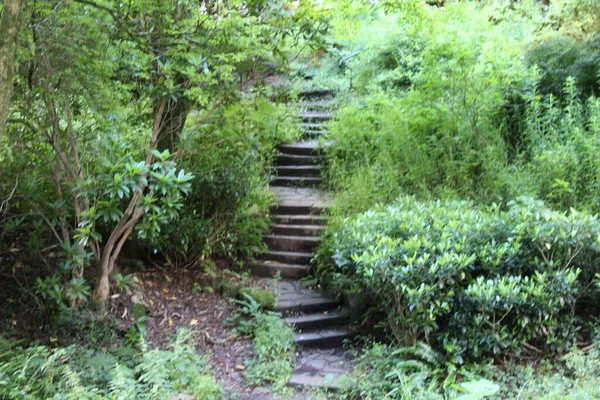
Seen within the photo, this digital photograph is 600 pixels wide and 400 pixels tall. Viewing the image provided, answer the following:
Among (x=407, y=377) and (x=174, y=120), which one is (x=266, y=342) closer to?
(x=407, y=377)

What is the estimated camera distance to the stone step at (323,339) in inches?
196

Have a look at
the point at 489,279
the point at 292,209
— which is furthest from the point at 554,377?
the point at 292,209

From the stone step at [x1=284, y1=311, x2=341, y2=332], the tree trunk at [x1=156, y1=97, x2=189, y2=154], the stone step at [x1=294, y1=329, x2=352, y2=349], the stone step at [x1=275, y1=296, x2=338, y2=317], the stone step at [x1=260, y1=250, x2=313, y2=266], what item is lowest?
the stone step at [x1=294, y1=329, x2=352, y2=349]

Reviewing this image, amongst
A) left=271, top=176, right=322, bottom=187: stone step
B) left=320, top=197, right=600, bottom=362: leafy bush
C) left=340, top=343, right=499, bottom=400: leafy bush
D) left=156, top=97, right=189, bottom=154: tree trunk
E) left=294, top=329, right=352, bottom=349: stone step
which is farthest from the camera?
left=271, top=176, right=322, bottom=187: stone step

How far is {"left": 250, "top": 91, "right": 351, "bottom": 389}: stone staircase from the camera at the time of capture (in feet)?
15.4

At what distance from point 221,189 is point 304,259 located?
4.75 ft

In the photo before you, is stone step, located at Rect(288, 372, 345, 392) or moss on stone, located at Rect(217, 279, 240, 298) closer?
stone step, located at Rect(288, 372, 345, 392)

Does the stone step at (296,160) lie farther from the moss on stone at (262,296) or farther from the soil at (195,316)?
the moss on stone at (262,296)

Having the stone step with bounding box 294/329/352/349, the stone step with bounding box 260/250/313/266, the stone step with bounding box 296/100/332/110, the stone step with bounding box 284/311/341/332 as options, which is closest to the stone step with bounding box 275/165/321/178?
the stone step with bounding box 260/250/313/266

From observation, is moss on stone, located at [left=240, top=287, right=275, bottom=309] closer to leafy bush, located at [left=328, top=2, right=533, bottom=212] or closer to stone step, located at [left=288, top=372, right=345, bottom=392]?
stone step, located at [left=288, top=372, right=345, bottom=392]

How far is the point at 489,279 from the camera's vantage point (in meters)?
4.16

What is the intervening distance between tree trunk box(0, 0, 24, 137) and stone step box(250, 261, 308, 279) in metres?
3.82

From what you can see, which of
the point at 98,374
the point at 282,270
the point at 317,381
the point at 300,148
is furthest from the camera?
the point at 300,148

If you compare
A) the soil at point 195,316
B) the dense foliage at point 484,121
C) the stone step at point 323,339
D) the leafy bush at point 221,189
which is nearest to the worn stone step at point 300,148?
the dense foliage at point 484,121
